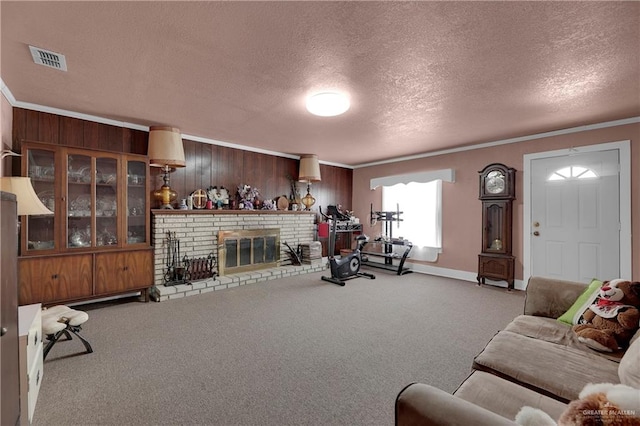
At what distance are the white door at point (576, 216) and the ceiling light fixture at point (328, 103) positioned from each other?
11.1 ft

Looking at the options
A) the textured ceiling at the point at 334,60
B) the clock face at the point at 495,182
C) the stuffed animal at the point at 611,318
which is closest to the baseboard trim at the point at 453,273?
the clock face at the point at 495,182

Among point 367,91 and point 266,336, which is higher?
point 367,91

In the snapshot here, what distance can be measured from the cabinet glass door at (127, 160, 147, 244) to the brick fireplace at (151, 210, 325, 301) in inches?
7.5

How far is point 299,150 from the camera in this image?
18.0ft

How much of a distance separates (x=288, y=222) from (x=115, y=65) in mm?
3880

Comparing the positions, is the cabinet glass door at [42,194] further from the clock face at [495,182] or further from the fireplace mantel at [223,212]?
the clock face at [495,182]

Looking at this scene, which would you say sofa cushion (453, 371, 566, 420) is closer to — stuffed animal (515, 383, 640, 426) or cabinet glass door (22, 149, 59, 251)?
stuffed animal (515, 383, 640, 426)

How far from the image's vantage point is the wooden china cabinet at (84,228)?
313cm

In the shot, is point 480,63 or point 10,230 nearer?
point 10,230

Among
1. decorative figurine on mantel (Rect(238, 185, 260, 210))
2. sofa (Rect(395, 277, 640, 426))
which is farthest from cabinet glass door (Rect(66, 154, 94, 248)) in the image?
sofa (Rect(395, 277, 640, 426))

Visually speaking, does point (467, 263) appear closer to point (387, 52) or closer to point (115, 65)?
point (387, 52)

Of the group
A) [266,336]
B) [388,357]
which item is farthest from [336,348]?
[266,336]

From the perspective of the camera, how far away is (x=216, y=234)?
15.8ft

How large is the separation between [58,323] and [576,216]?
19.6 ft
